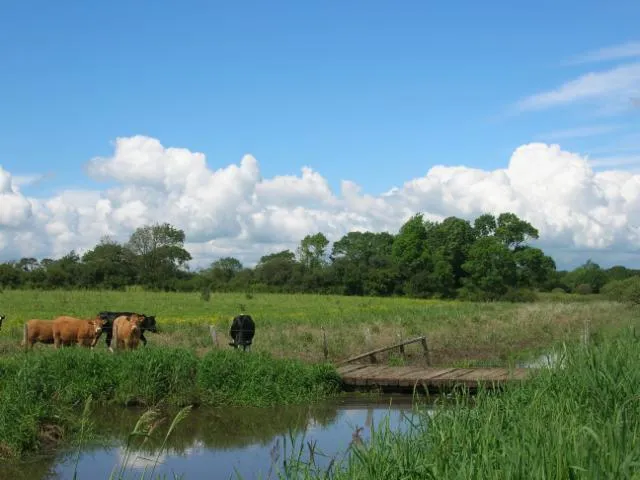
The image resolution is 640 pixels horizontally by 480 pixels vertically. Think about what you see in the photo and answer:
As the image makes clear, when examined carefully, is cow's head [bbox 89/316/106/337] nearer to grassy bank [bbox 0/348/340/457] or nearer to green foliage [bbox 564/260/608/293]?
grassy bank [bbox 0/348/340/457]

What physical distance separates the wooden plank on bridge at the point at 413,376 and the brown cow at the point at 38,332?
7688 millimetres

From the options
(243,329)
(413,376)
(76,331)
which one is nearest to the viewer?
(413,376)

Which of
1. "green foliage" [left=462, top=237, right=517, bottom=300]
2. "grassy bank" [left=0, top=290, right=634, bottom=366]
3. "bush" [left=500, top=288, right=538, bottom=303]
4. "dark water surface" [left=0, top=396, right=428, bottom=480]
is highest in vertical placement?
"green foliage" [left=462, top=237, right=517, bottom=300]

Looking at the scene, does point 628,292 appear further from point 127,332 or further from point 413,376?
point 127,332

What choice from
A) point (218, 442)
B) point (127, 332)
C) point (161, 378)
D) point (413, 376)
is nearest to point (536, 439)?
point (218, 442)

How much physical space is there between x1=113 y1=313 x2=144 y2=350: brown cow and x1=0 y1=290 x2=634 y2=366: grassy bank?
1.05 metres

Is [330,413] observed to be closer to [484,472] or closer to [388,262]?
[484,472]

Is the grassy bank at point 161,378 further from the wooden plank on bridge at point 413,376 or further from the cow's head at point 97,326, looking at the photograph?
the cow's head at point 97,326

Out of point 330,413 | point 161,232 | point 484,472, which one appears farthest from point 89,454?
point 161,232

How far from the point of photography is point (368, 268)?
211ft

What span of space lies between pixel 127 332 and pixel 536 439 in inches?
574

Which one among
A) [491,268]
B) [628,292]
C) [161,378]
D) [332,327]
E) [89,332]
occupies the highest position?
[491,268]

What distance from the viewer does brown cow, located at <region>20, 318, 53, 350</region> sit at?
18219mm

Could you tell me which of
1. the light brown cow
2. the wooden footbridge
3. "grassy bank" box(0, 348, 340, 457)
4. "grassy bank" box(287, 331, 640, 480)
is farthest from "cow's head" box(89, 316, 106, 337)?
"grassy bank" box(287, 331, 640, 480)
